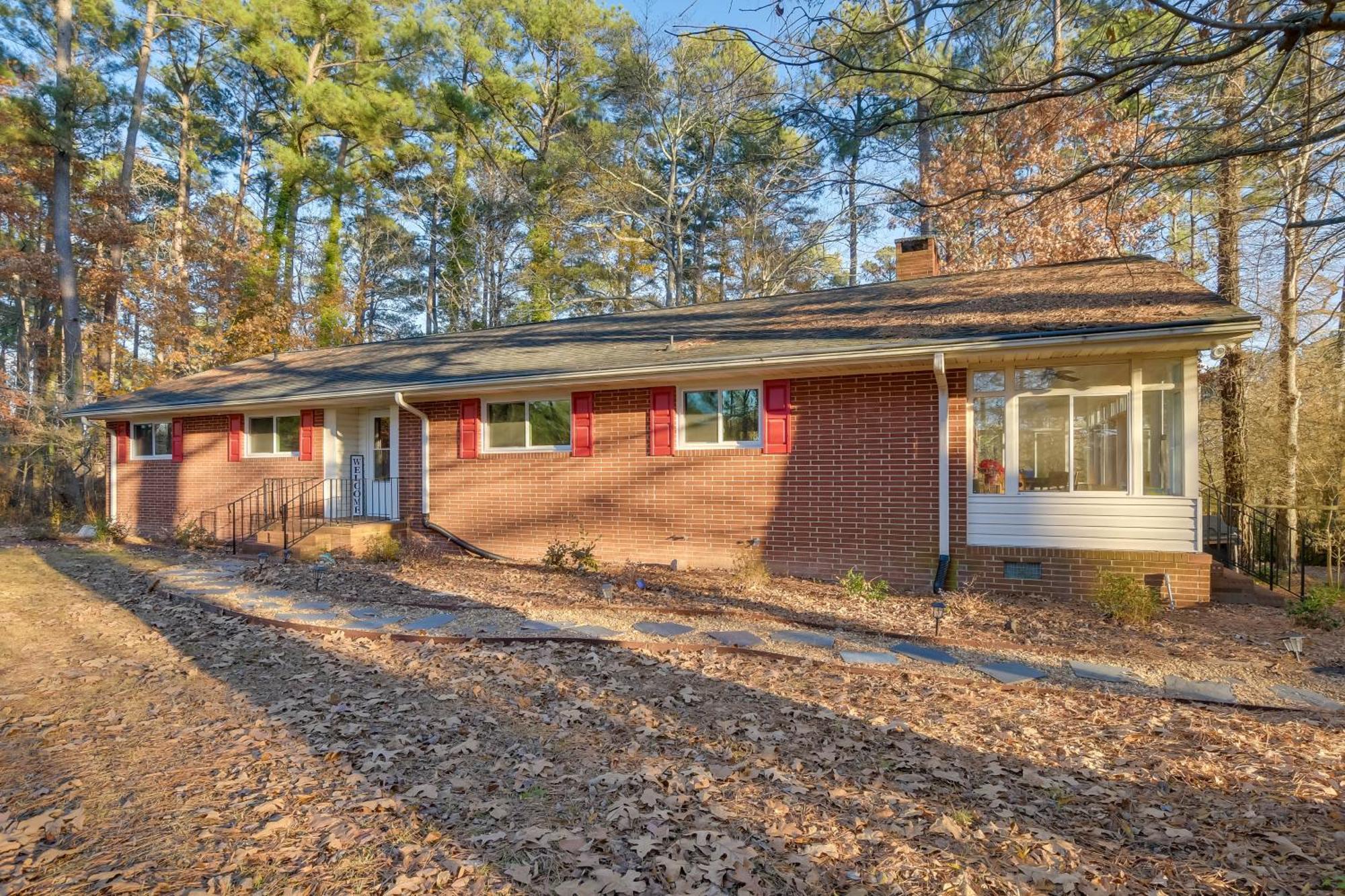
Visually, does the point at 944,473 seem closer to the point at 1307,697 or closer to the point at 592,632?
the point at 1307,697

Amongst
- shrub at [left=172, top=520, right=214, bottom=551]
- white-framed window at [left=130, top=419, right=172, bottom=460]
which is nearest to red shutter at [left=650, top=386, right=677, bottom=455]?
shrub at [left=172, top=520, right=214, bottom=551]

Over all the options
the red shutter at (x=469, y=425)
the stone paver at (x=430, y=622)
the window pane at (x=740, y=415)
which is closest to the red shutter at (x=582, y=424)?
the red shutter at (x=469, y=425)

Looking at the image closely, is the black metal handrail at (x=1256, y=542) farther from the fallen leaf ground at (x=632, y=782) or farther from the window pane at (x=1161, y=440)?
the fallen leaf ground at (x=632, y=782)

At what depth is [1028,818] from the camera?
10.3 feet

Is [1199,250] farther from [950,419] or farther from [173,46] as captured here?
[173,46]

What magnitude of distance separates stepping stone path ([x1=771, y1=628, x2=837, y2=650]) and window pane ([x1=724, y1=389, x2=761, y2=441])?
3540 mm

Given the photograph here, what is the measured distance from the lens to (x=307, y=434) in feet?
41.2

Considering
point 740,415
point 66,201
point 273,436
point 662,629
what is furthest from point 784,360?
point 66,201

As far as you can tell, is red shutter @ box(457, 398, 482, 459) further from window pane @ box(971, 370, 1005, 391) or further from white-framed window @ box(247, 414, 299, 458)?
window pane @ box(971, 370, 1005, 391)

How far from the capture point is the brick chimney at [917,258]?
41.7ft

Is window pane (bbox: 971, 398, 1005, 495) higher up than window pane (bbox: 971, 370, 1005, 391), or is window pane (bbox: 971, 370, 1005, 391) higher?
window pane (bbox: 971, 370, 1005, 391)

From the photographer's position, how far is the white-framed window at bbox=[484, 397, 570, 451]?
10664 millimetres

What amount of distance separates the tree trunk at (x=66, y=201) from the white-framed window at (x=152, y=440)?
11.4 feet

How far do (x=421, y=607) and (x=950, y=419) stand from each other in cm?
628
